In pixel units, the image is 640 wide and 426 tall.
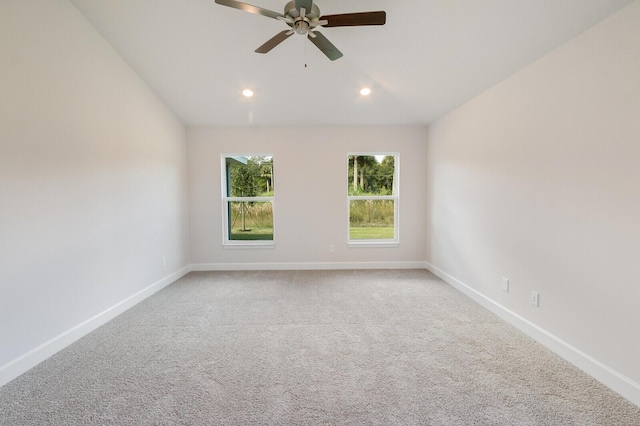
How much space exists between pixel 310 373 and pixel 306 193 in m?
2.96

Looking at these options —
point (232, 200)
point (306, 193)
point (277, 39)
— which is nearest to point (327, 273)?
point (306, 193)

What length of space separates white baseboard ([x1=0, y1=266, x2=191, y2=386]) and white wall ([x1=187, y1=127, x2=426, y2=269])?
4.46ft

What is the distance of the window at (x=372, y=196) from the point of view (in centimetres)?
458

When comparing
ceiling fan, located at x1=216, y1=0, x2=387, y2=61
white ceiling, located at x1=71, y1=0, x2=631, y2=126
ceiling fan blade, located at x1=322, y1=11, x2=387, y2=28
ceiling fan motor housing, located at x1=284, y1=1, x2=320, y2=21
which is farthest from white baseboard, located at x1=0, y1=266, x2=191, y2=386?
ceiling fan blade, located at x1=322, y1=11, x2=387, y2=28

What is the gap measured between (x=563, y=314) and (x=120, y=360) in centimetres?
334

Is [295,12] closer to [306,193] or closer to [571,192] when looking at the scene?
[571,192]

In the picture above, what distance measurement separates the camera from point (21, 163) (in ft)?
6.42

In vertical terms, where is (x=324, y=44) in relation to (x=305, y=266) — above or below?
above

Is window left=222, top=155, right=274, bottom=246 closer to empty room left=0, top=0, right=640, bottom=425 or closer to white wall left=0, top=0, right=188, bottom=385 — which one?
empty room left=0, top=0, right=640, bottom=425

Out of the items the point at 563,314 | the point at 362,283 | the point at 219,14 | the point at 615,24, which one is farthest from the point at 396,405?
the point at 219,14

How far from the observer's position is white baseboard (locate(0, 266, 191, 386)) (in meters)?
1.84

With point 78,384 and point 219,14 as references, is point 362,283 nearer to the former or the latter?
point 78,384

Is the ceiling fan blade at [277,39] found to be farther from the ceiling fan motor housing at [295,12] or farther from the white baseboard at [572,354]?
the white baseboard at [572,354]

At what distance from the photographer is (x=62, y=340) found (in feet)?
7.30
